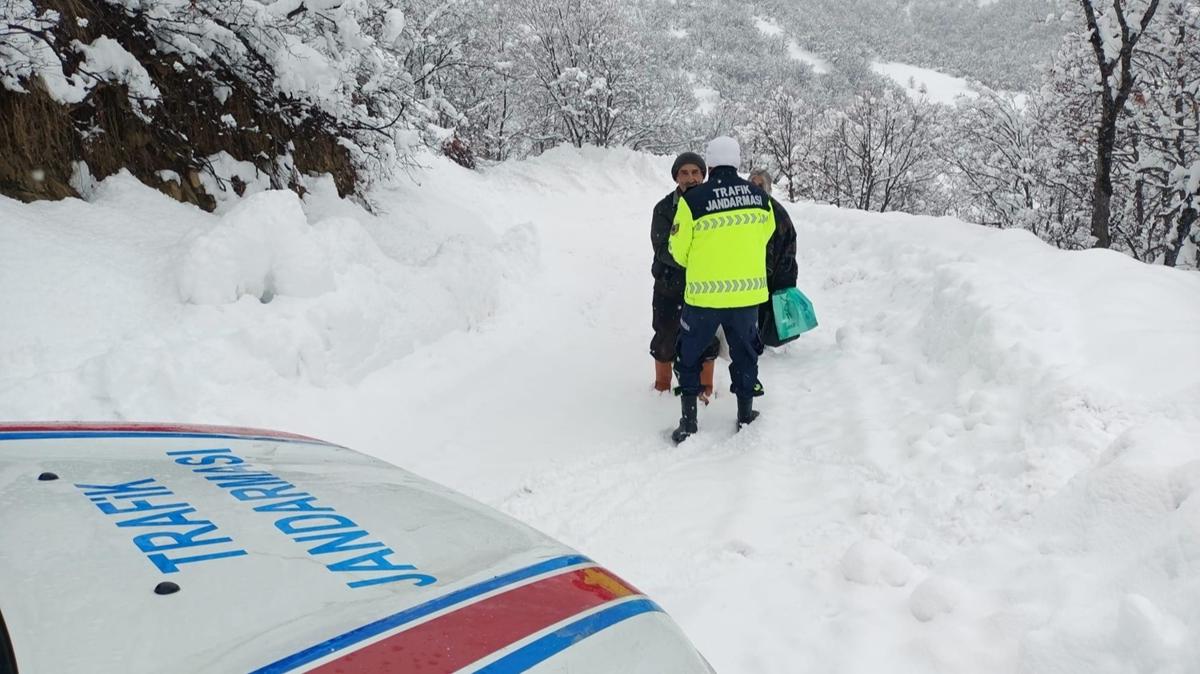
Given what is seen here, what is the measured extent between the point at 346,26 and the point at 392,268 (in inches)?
79.6

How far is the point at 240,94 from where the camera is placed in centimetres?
633

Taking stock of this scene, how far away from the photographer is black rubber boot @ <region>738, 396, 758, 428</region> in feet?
15.3

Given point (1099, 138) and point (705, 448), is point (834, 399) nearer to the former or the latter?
point (705, 448)

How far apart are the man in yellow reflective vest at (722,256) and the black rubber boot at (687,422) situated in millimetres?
17

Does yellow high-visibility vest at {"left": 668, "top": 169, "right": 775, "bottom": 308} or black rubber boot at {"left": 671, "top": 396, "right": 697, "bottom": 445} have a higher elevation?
yellow high-visibility vest at {"left": 668, "top": 169, "right": 775, "bottom": 308}

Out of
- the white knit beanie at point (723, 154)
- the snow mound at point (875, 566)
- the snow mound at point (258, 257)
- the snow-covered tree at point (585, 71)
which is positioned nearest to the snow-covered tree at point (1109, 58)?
the white knit beanie at point (723, 154)

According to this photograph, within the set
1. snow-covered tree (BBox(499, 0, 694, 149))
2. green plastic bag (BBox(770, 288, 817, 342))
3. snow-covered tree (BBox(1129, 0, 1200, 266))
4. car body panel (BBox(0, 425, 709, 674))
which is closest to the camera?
car body panel (BBox(0, 425, 709, 674))

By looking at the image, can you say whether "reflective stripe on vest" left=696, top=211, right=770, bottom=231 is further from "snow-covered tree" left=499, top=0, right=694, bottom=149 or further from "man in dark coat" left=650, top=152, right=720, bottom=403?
"snow-covered tree" left=499, top=0, right=694, bottom=149

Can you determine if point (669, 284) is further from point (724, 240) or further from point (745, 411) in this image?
point (745, 411)

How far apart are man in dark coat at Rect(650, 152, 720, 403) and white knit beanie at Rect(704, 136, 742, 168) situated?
0.44m

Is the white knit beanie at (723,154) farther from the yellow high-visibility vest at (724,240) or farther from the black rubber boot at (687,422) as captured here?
the black rubber boot at (687,422)

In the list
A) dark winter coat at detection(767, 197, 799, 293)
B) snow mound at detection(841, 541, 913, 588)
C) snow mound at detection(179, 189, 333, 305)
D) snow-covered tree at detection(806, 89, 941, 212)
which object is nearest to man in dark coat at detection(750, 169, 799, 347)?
dark winter coat at detection(767, 197, 799, 293)

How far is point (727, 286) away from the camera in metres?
4.35

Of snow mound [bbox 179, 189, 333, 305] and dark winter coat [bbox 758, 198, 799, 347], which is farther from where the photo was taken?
dark winter coat [bbox 758, 198, 799, 347]
